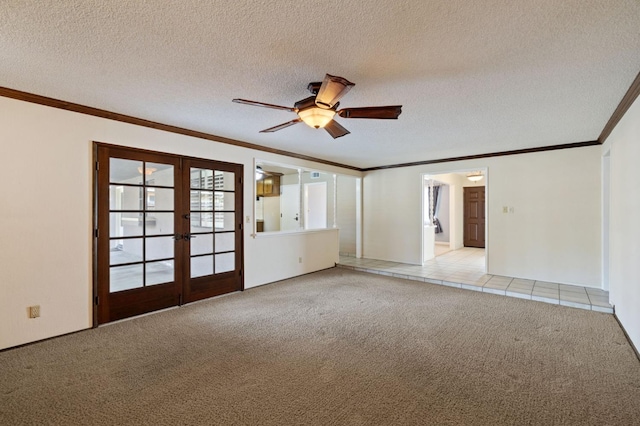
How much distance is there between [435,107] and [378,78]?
973 mm

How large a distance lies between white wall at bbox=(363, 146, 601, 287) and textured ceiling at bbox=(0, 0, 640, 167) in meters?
1.42

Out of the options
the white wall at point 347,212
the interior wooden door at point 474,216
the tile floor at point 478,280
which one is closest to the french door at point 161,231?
the tile floor at point 478,280

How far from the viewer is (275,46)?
→ 199 centimetres

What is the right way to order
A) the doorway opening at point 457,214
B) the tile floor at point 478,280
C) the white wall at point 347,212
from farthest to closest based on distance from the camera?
the doorway opening at point 457,214 < the white wall at point 347,212 < the tile floor at point 478,280

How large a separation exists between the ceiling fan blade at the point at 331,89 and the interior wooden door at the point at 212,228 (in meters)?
2.46

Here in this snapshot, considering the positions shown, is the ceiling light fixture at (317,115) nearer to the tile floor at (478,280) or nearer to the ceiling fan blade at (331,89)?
the ceiling fan blade at (331,89)

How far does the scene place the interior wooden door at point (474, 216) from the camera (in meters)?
9.24

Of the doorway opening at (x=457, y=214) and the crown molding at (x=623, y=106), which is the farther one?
the doorway opening at (x=457, y=214)

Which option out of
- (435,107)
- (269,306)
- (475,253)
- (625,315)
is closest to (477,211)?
(475,253)

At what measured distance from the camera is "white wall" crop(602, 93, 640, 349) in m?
2.62

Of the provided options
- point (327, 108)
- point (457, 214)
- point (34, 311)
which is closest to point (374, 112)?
point (327, 108)

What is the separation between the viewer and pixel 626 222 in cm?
294

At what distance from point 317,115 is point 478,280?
165 inches

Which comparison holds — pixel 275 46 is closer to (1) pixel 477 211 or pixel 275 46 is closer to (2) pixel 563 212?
(2) pixel 563 212
